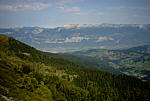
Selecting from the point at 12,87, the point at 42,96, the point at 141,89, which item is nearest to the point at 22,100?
the point at 12,87

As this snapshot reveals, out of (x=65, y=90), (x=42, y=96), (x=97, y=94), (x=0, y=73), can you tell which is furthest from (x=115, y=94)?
(x=0, y=73)

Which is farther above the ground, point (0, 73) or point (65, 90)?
point (0, 73)

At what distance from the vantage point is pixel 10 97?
96125mm

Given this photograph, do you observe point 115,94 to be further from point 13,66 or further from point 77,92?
point 13,66

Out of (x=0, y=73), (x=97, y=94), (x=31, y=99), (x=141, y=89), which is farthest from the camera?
(x=141, y=89)

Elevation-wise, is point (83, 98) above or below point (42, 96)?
below

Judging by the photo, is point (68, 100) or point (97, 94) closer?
point (68, 100)

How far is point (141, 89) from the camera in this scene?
198750mm

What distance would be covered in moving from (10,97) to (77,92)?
3124 inches

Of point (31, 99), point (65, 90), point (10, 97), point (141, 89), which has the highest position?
point (10, 97)

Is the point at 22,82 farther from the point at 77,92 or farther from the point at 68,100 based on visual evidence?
the point at 77,92

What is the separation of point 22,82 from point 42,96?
753 inches

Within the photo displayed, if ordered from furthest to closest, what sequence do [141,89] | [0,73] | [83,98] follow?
[141,89]
[83,98]
[0,73]

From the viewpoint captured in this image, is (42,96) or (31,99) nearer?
(31,99)
